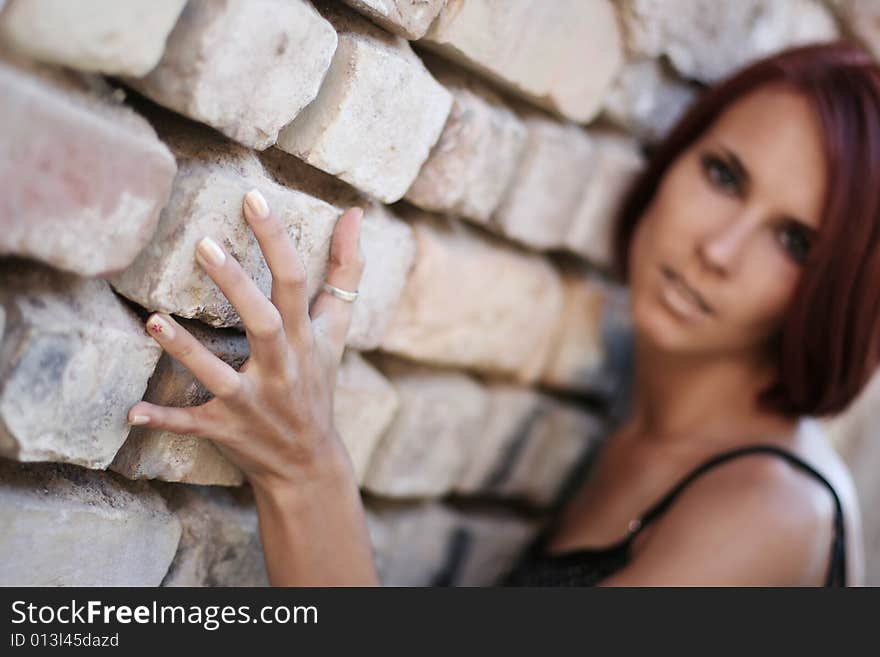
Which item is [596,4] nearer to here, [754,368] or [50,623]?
[754,368]

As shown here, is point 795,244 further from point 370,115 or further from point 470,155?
point 370,115

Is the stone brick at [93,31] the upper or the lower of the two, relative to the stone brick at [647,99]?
lower

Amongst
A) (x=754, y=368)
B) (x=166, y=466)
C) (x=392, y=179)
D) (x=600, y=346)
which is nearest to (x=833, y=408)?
(x=754, y=368)

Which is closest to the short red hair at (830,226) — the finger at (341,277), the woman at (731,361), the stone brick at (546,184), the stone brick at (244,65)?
the woman at (731,361)

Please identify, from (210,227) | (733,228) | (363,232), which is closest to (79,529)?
(210,227)

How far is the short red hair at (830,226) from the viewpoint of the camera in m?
1.72

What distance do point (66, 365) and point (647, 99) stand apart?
1280 mm

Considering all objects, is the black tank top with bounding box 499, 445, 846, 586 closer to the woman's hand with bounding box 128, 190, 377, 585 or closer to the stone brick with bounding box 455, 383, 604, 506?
the stone brick with bounding box 455, 383, 604, 506

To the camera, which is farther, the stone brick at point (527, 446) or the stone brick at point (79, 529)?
the stone brick at point (527, 446)

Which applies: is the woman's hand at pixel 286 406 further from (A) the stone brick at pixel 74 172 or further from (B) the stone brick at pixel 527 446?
(B) the stone brick at pixel 527 446

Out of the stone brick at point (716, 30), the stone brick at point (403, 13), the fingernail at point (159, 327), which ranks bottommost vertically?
the fingernail at point (159, 327)

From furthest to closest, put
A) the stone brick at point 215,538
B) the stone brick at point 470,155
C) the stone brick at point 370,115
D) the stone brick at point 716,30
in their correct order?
the stone brick at point 716,30, the stone brick at point 470,155, the stone brick at point 215,538, the stone brick at point 370,115

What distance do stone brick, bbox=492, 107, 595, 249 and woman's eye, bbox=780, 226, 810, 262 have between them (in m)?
0.41

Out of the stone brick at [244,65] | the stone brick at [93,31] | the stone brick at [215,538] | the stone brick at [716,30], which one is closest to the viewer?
the stone brick at [93,31]
